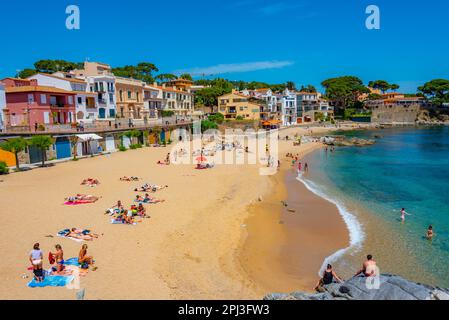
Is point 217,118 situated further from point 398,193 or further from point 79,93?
point 398,193

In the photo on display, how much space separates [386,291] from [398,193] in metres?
21.2

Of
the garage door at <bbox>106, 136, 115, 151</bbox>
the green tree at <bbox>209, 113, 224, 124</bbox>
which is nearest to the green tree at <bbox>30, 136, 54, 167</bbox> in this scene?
the garage door at <bbox>106, 136, 115, 151</bbox>

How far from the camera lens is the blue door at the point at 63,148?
35688 millimetres

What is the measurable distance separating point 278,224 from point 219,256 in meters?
5.86

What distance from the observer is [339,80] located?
123875mm

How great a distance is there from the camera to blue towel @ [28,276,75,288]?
1032 cm

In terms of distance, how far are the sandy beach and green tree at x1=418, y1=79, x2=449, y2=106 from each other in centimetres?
11152

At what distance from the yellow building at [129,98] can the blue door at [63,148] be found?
17.3 meters

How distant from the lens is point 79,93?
147 ft

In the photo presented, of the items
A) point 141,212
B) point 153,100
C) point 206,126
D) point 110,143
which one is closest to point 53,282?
point 141,212

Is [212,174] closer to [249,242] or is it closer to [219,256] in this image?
[249,242]

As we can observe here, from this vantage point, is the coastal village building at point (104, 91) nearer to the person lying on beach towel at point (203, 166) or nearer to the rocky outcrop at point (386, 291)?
the person lying on beach towel at point (203, 166)
